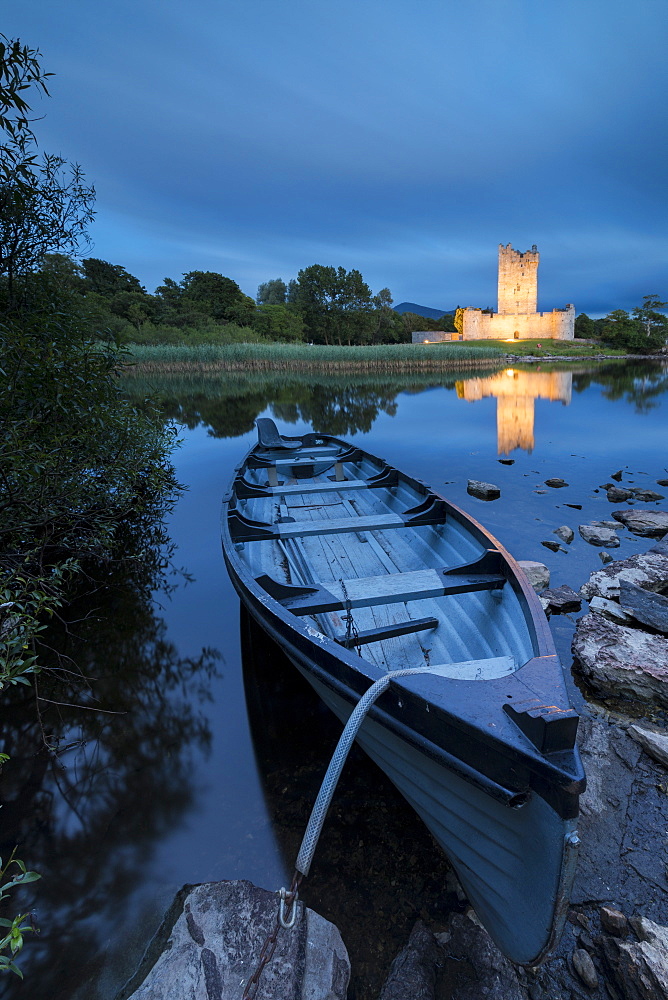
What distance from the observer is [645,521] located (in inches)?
278

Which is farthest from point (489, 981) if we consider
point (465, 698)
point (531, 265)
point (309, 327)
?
point (531, 265)

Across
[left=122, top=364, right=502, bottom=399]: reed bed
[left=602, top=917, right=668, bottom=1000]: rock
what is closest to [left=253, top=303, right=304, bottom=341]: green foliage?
[left=122, top=364, right=502, bottom=399]: reed bed

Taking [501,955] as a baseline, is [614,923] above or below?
above

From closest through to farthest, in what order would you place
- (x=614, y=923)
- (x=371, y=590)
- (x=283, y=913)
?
(x=283, y=913) → (x=614, y=923) → (x=371, y=590)

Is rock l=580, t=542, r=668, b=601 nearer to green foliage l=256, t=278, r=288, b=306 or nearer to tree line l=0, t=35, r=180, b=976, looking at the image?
tree line l=0, t=35, r=180, b=976

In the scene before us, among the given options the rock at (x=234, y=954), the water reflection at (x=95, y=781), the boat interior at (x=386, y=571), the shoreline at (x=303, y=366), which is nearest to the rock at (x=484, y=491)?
the boat interior at (x=386, y=571)

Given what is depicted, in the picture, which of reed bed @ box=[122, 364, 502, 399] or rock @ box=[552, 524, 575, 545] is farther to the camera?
reed bed @ box=[122, 364, 502, 399]

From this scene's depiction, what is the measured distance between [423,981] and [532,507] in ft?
24.2

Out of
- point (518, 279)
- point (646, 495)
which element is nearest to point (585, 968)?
point (646, 495)

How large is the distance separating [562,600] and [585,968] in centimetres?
348

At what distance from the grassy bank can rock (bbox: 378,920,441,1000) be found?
123ft

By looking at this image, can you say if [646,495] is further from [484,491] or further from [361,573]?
[361,573]

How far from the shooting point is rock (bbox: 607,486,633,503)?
28.1ft

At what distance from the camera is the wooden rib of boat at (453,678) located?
1658 millimetres
